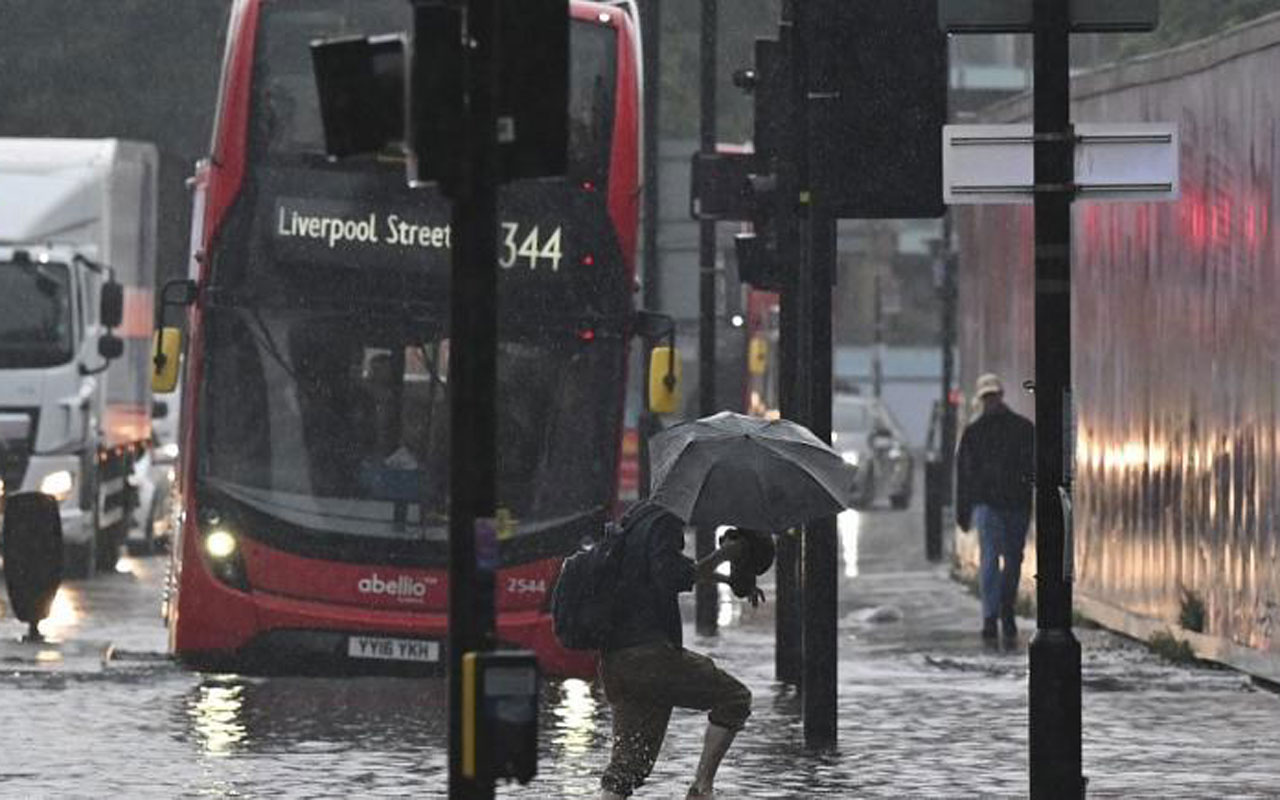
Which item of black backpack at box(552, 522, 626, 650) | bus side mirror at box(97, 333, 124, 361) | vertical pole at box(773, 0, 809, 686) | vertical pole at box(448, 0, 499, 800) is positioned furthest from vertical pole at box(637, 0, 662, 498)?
vertical pole at box(448, 0, 499, 800)

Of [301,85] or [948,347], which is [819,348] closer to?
[301,85]

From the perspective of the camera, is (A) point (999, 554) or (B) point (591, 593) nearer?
(B) point (591, 593)

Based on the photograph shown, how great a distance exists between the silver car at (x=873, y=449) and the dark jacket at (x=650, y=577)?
137 feet

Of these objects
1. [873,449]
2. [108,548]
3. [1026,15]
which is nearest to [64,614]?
[108,548]

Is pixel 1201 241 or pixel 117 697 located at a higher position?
pixel 1201 241

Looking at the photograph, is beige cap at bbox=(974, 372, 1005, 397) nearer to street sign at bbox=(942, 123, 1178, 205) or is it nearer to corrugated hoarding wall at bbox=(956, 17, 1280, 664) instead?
corrugated hoarding wall at bbox=(956, 17, 1280, 664)

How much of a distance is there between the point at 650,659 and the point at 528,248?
21.7 ft

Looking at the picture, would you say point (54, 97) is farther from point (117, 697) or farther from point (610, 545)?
point (610, 545)

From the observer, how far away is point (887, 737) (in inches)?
719

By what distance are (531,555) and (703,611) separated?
20.1ft

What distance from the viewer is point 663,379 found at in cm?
2067

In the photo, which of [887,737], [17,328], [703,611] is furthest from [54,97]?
[887,737]

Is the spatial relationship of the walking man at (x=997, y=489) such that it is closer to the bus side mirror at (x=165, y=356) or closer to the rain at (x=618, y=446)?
the rain at (x=618, y=446)

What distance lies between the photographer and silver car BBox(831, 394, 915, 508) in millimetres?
56188
